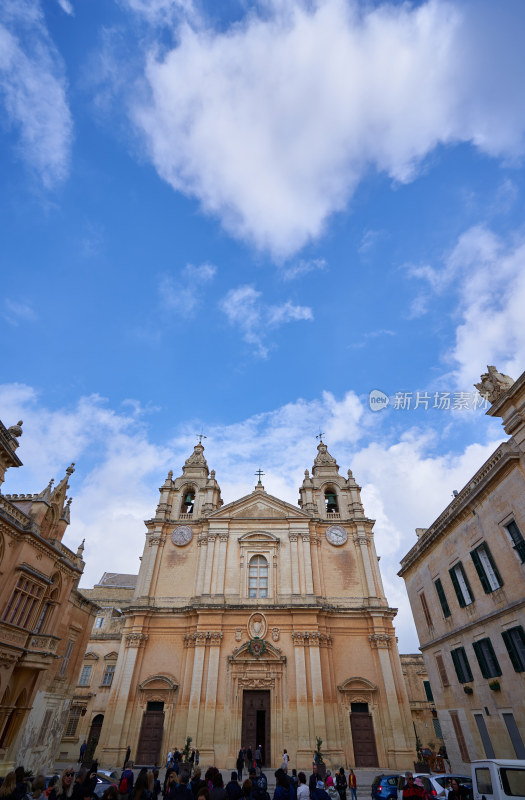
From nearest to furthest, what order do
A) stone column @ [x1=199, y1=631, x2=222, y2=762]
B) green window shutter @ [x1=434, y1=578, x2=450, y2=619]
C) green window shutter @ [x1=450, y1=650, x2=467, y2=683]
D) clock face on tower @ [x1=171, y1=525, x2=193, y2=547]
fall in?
1. green window shutter @ [x1=450, y1=650, x2=467, y2=683]
2. green window shutter @ [x1=434, y1=578, x2=450, y2=619]
3. stone column @ [x1=199, y1=631, x2=222, y2=762]
4. clock face on tower @ [x1=171, y1=525, x2=193, y2=547]

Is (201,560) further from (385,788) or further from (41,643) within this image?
(385,788)

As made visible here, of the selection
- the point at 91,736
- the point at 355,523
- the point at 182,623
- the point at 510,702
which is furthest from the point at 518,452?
the point at 91,736

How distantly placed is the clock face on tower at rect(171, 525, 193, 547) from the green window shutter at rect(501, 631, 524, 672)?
74.0ft

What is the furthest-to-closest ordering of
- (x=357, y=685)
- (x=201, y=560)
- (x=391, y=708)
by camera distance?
(x=201, y=560), (x=357, y=685), (x=391, y=708)

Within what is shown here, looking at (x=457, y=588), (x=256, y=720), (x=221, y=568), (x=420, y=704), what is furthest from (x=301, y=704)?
(x=420, y=704)

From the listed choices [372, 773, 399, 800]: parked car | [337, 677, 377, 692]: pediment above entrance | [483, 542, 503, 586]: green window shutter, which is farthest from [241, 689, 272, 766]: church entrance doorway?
[483, 542, 503, 586]: green window shutter

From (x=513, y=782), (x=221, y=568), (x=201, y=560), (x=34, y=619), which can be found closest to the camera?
(x=513, y=782)

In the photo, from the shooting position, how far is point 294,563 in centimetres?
3094

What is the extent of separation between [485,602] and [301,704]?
14984 mm

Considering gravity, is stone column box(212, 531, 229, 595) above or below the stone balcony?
above

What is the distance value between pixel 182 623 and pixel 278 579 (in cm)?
713

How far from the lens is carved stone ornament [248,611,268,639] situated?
2820 centimetres

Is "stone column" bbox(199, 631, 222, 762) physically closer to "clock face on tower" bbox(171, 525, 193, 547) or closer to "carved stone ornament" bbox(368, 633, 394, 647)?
"clock face on tower" bbox(171, 525, 193, 547)

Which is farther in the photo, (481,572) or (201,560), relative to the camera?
(201,560)
